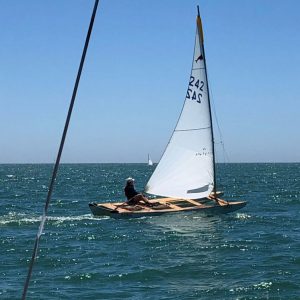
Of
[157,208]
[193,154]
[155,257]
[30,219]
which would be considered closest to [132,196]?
[157,208]

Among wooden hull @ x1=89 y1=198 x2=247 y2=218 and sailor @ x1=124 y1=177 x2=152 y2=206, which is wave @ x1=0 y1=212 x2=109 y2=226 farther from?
sailor @ x1=124 y1=177 x2=152 y2=206

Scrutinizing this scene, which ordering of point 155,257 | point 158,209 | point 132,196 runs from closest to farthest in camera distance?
1. point 155,257
2. point 158,209
3. point 132,196

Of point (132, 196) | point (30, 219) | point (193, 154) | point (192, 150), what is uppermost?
point (192, 150)

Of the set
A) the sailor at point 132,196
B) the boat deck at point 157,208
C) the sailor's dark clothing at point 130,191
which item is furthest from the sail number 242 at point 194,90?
the sailor's dark clothing at point 130,191

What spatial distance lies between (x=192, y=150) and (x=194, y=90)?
3.10 meters

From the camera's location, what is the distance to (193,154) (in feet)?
90.2

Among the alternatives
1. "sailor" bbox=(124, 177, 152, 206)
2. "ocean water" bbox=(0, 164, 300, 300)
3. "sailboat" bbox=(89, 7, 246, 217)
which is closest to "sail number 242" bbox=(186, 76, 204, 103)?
"sailboat" bbox=(89, 7, 246, 217)

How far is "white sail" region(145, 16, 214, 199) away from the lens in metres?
27.2

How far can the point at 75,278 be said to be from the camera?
13883 millimetres

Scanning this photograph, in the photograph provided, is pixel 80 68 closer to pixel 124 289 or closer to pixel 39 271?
pixel 124 289

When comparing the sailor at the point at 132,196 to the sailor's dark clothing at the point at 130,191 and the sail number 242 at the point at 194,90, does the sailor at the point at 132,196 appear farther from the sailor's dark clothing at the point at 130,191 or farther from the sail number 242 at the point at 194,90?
the sail number 242 at the point at 194,90

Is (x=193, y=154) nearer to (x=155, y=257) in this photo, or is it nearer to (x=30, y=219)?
(x=30, y=219)

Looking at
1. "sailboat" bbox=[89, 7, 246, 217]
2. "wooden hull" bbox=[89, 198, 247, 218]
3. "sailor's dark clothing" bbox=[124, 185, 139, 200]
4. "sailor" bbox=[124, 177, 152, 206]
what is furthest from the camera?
"sailboat" bbox=[89, 7, 246, 217]

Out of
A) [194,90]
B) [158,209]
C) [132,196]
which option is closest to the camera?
[158,209]
